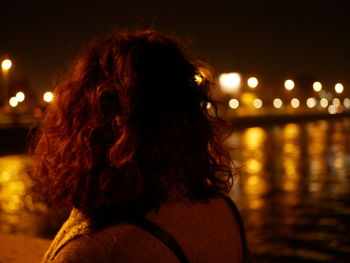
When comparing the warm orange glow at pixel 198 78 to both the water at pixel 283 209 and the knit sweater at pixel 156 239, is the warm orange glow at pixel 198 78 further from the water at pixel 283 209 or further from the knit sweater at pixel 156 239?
the water at pixel 283 209

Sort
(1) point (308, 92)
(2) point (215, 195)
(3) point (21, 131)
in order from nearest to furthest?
(2) point (215, 195) → (3) point (21, 131) → (1) point (308, 92)

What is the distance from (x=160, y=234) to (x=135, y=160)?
210 millimetres

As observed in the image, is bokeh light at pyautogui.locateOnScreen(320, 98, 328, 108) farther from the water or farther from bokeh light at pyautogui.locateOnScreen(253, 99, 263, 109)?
the water

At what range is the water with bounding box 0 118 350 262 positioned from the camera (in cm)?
704

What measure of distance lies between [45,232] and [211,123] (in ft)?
23.6

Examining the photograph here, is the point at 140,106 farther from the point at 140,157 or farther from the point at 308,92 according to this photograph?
the point at 308,92

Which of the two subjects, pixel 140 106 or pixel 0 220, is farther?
pixel 0 220

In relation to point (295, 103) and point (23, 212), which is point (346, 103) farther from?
point (23, 212)

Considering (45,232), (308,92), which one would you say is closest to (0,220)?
(45,232)

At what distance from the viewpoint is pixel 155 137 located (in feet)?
4.69

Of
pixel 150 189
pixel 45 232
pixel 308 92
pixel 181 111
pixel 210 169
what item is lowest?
pixel 150 189

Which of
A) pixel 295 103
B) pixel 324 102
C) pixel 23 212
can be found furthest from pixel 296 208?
pixel 324 102

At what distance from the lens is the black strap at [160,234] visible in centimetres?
130

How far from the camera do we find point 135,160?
4.62 ft
